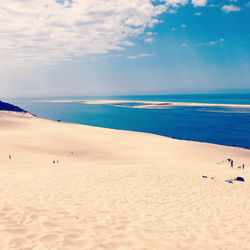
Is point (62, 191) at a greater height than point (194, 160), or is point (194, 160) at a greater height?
point (62, 191)

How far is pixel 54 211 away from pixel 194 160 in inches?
1076

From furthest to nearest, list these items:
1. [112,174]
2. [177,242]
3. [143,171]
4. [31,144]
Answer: [31,144], [143,171], [112,174], [177,242]

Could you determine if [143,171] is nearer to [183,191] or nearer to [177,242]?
[183,191]

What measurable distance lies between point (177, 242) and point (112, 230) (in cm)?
180

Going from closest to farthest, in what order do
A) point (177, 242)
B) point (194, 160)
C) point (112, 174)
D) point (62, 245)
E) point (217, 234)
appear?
1. point (62, 245)
2. point (177, 242)
3. point (217, 234)
4. point (112, 174)
5. point (194, 160)

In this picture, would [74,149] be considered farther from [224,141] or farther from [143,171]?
[224,141]

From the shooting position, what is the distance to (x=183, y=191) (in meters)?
13.7

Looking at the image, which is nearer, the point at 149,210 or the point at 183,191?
the point at 149,210

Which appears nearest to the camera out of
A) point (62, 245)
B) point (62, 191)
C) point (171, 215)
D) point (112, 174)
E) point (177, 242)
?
point (62, 245)

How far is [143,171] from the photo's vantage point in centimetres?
1830

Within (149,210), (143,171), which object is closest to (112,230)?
(149,210)

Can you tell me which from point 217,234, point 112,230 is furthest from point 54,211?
point 217,234

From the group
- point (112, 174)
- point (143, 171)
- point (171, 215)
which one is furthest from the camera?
point (143, 171)

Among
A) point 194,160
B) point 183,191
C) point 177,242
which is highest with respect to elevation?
point 177,242
